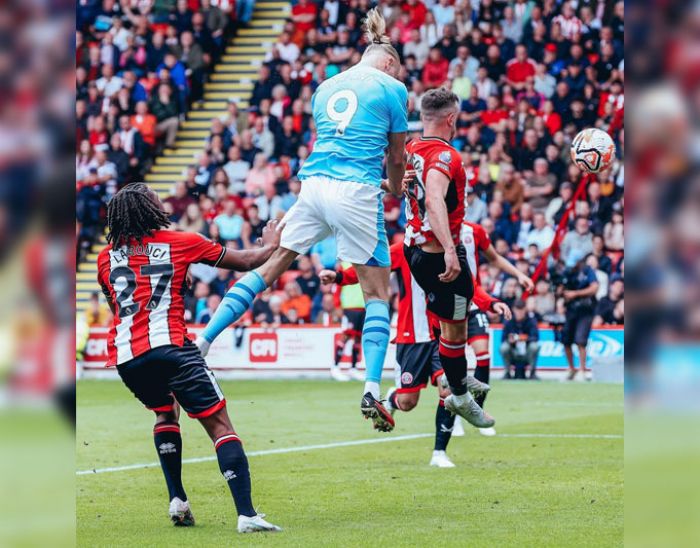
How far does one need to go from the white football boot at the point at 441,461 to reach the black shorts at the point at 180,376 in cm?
399

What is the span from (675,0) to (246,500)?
5.79 m

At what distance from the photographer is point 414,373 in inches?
423

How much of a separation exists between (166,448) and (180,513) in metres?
0.43

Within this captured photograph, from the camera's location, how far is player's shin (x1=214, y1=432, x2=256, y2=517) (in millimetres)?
6965

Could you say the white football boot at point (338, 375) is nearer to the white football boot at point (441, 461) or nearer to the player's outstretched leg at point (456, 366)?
the white football boot at point (441, 461)

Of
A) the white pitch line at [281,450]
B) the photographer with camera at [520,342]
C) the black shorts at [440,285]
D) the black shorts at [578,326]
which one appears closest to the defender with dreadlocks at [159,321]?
the black shorts at [440,285]

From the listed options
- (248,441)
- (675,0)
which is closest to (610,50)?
(248,441)

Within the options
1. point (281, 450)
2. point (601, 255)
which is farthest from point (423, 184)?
point (601, 255)

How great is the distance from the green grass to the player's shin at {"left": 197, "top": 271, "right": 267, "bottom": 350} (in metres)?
1.26

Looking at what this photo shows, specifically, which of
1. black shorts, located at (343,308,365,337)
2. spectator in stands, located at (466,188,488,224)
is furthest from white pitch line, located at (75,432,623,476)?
spectator in stands, located at (466,188,488,224)

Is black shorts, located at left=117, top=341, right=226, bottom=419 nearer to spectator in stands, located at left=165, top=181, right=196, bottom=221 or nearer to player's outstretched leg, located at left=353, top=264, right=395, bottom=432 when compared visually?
player's outstretched leg, located at left=353, top=264, right=395, bottom=432

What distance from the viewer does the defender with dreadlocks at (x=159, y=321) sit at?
22.8 feet

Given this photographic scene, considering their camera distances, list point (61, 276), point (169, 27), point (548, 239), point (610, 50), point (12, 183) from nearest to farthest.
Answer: point (12, 183), point (61, 276), point (548, 239), point (610, 50), point (169, 27)

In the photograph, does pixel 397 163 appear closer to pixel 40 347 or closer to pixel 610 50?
pixel 40 347
